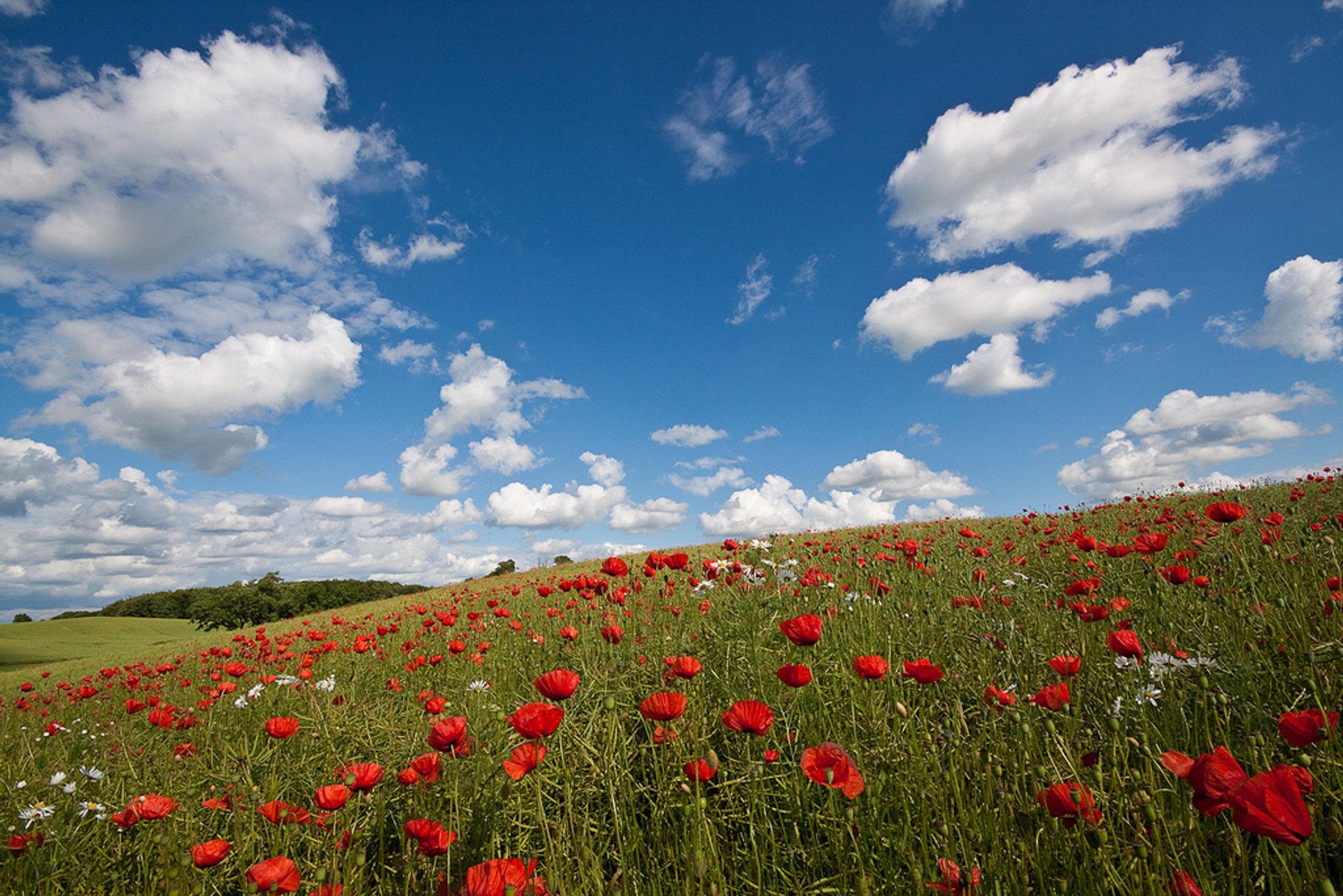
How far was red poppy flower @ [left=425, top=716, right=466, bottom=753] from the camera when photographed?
1.94 meters

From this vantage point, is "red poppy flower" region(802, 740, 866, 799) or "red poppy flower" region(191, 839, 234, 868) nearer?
"red poppy flower" region(802, 740, 866, 799)

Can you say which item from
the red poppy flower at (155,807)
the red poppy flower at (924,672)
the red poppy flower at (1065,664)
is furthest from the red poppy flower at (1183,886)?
the red poppy flower at (155,807)

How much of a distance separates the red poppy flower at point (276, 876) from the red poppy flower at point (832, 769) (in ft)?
5.09

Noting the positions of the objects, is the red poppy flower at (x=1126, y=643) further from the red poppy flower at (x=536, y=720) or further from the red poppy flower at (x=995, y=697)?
the red poppy flower at (x=536, y=720)

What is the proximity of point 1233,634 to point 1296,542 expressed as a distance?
116 inches

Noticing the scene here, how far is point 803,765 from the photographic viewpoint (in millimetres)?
1712

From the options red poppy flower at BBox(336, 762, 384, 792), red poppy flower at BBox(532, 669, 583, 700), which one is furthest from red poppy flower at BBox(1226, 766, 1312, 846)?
red poppy flower at BBox(336, 762, 384, 792)

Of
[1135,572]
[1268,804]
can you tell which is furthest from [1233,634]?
[1268,804]

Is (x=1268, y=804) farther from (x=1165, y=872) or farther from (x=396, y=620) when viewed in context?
(x=396, y=620)

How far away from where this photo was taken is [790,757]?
2.69m

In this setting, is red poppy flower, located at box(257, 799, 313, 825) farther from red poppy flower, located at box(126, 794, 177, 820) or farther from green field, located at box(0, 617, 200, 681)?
green field, located at box(0, 617, 200, 681)

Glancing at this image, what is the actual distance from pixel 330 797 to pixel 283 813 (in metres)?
0.71

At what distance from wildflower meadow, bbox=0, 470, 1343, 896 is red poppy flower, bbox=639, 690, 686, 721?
0.23 feet

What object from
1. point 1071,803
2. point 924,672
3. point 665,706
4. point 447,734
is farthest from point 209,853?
point 1071,803
